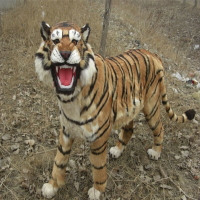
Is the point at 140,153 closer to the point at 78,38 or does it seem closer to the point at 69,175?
the point at 69,175

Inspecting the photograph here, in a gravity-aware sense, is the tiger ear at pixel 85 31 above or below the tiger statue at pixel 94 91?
above

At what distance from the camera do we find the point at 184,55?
7.76 meters

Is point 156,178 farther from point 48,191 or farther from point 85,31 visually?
point 85,31

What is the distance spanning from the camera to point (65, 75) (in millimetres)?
1678

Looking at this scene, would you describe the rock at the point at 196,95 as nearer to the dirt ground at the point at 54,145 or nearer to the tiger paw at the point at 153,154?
the dirt ground at the point at 54,145

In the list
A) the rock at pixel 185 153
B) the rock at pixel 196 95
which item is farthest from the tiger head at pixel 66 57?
the rock at pixel 196 95

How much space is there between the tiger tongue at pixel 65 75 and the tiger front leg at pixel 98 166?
716mm

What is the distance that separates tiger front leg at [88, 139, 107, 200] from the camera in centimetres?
221

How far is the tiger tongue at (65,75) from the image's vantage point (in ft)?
5.49

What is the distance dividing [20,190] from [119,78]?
5.16 feet

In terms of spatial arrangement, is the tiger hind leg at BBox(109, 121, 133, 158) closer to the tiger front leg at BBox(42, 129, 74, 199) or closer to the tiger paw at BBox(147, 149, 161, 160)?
the tiger paw at BBox(147, 149, 161, 160)

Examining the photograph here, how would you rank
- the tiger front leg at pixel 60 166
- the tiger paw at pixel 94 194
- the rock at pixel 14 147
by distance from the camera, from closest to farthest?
the tiger front leg at pixel 60 166 < the tiger paw at pixel 94 194 < the rock at pixel 14 147

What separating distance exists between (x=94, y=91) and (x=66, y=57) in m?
0.47

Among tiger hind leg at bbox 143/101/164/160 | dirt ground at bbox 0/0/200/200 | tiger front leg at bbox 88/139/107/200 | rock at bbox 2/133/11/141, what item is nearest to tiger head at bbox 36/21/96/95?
tiger front leg at bbox 88/139/107/200
